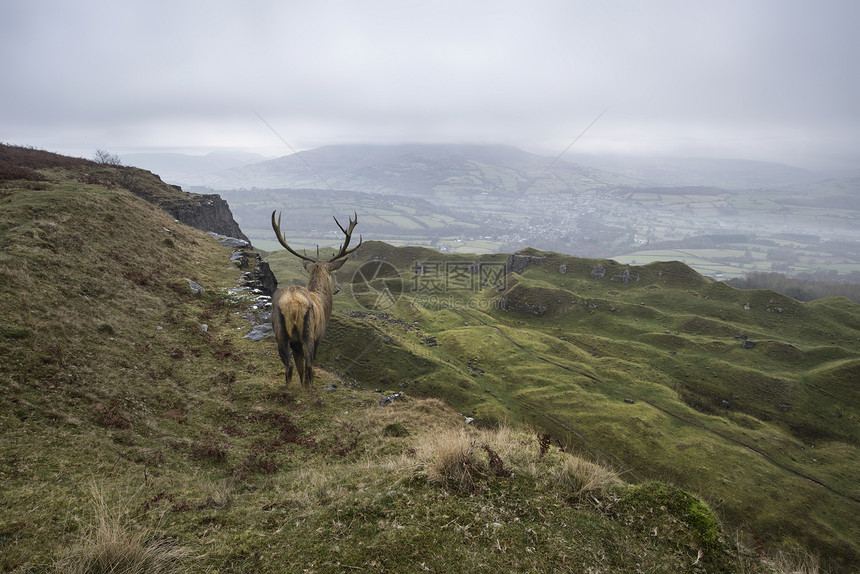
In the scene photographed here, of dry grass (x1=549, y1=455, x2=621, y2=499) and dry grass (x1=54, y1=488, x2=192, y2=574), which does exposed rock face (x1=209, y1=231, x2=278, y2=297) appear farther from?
dry grass (x1=549, y1=455, x2=621, y2=499)

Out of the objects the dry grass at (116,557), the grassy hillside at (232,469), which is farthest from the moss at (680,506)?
the dry grass at (116,557)

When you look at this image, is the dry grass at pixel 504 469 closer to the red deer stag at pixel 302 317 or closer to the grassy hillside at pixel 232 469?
the grassy hillside at pixel 232 469

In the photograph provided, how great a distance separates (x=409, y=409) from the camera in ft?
51.6

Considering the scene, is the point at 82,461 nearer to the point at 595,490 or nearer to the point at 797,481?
the point at 595,490

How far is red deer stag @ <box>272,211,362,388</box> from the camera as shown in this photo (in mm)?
11414

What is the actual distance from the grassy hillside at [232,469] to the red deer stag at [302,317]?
1.87 metres

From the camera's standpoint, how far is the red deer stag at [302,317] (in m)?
11.4

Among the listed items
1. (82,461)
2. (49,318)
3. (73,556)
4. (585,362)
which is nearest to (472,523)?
(73,556)

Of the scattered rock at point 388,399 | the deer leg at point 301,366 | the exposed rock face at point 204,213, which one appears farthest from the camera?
the exposed rock face at point 204,213

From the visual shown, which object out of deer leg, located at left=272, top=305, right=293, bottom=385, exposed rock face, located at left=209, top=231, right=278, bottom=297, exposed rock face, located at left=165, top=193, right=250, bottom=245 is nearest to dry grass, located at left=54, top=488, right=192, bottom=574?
deer leg, located at left=272, top=305, right=293, bottom=385

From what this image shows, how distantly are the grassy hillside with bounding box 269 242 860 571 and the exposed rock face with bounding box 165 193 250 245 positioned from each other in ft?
80.1

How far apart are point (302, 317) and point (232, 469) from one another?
15.2 ft

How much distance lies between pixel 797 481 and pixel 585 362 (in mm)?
21751

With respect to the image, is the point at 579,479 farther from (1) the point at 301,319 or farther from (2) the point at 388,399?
(2) the point at 388,399
